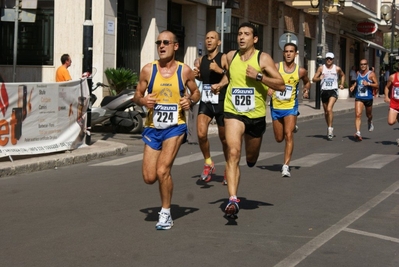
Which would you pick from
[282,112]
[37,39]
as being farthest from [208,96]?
[37,39]

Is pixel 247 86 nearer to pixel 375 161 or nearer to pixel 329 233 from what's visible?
pixel 329 233

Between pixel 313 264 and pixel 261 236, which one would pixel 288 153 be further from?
pixel 313 264

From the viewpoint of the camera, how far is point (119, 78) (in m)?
22.8

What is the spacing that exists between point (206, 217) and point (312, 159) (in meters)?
6.21

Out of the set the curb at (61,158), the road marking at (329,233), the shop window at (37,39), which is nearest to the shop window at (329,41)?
the shop window at (37,39)

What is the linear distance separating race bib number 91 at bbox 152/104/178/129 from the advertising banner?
556 centimetres

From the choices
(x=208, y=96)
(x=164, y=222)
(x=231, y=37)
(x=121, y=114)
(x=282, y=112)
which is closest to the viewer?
(x=164, y=222)

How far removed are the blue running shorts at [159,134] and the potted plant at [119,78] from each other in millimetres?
14980

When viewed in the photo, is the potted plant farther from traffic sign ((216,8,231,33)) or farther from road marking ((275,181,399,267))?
road marking ((275,181,399,267))

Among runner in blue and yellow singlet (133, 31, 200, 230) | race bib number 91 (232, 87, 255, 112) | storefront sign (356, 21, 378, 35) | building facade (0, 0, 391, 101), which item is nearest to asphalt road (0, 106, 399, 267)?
runner in blue and yellow singlet (133, 31, 200, 230)

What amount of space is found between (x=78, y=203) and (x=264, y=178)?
122 inches

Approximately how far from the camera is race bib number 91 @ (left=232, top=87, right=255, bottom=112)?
8.59m

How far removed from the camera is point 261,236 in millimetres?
7367

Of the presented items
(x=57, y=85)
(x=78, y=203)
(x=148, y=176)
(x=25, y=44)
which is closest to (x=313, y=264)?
(x=148, y=176)
